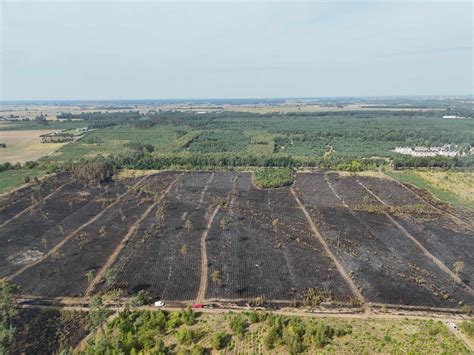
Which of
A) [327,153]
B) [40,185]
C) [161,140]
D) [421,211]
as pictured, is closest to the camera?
[421,211]

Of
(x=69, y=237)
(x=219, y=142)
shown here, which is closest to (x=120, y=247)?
(x=69, y=237)

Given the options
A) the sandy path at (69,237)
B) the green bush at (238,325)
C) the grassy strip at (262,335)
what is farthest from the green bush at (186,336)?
the sandy path at (69,237)

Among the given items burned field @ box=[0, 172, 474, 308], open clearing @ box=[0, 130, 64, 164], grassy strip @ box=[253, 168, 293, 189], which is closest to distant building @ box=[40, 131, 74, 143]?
open clearing @ box=[0, 130, 64, 164]

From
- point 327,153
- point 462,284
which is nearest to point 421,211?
point 462,284

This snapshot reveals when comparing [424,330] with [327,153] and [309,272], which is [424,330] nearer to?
[309,272]

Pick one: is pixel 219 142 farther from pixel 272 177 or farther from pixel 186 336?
pixel 186 336

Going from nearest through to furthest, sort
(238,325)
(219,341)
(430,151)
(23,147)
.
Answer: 1. (219,341)
2. (238,325)
3. (430,151)
4. (23,147)

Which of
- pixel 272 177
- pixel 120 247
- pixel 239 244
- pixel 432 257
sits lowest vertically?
pixel 432 257
